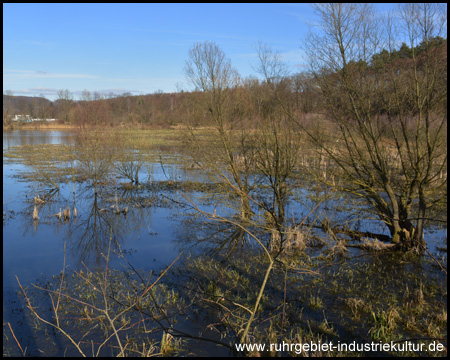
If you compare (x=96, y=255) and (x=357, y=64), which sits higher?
(x=357, y=64)

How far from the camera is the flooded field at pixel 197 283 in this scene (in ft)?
16.4

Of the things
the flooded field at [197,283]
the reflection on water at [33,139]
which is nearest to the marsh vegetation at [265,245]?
the flooded field at [197,283]

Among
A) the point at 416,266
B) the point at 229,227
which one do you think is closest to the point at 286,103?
the point at 229,227

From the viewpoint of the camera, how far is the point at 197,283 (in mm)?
7020

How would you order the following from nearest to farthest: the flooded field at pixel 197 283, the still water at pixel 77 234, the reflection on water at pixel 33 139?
1. the flooded field at pixel 197 283
2. the still water at pixel 77 234
3. the reflection on water at pixel 33 139

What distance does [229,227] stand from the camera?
37.7ft

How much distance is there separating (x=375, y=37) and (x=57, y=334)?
8.82 meters

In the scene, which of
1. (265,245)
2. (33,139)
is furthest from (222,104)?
(33,139)

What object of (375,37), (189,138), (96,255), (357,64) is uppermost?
(375,37)

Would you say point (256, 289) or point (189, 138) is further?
point (189, 138)

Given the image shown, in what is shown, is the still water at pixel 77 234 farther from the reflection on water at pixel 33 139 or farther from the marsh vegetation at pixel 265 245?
the reflection on water at pixel 33 139

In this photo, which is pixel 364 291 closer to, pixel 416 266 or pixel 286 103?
pixel 416 266

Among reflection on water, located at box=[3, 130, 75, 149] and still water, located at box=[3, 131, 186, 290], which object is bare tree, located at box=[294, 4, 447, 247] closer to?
still water, located at box=[3, 131, 186, 290]

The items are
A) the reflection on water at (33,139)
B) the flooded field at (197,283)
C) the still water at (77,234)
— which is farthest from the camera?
the reflection on water at (33,139)
